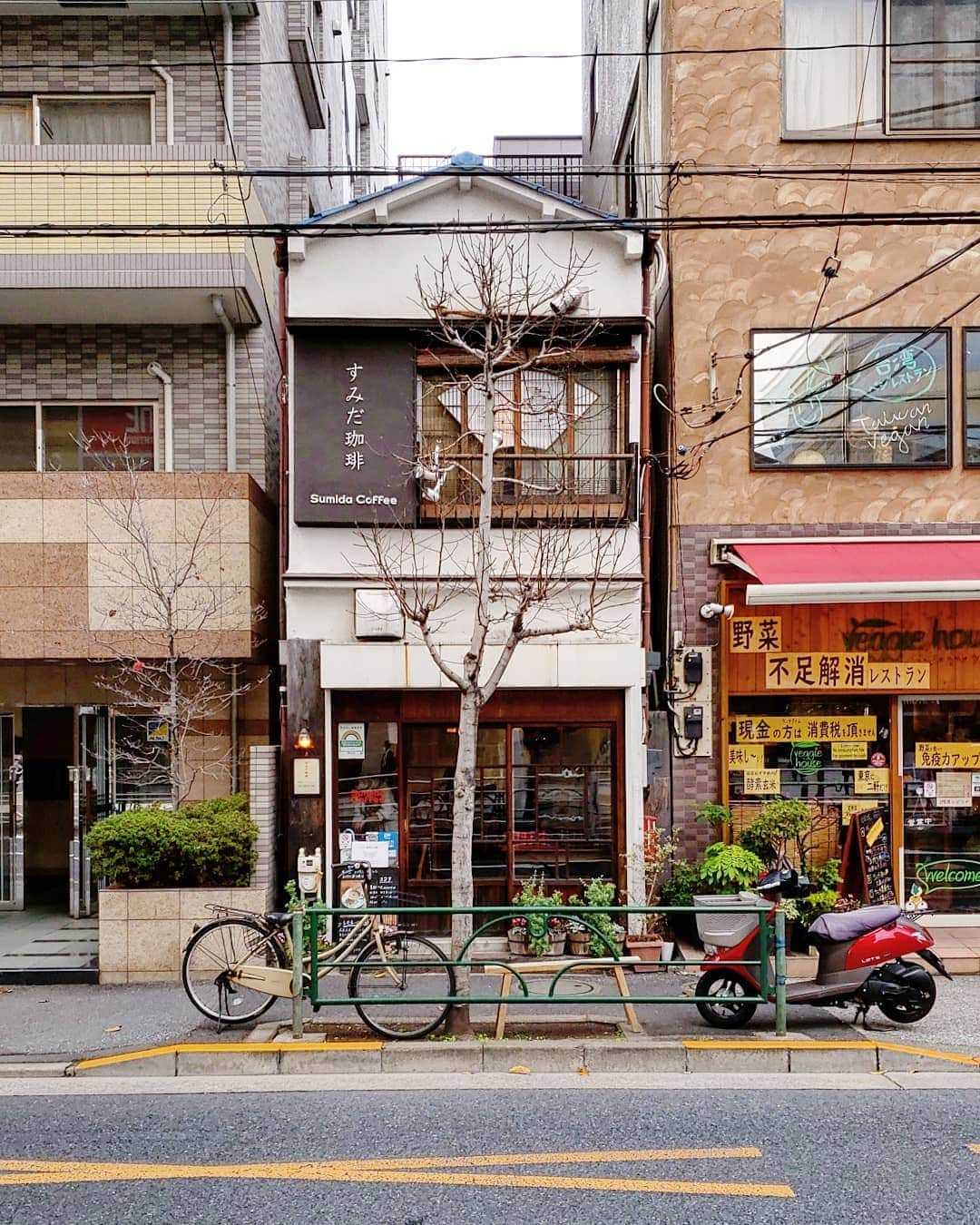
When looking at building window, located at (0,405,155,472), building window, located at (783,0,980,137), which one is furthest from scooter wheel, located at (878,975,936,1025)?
building window, located at (0,405,155,472)

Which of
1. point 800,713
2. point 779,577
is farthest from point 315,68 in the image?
point 800,713

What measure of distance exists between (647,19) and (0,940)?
1419 centimetres

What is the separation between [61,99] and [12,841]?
9675mm

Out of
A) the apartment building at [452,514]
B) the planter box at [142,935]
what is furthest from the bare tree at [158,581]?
the planter box at [142,935]

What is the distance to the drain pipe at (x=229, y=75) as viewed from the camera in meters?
11.7

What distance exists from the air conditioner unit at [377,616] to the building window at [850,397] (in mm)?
4616

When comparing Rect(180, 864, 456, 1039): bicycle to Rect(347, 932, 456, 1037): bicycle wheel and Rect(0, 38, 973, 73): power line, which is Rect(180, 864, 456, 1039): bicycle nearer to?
Rect(347, 932, 456, 1037): bicycle wheel

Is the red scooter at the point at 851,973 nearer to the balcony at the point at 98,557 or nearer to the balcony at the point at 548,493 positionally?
the balcony at the point at 548,493

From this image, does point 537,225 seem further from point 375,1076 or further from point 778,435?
point 375,1076

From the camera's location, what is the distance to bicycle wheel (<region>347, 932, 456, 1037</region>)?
7258mm

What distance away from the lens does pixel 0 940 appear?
1023 cm

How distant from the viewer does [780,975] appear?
7188 millimetres

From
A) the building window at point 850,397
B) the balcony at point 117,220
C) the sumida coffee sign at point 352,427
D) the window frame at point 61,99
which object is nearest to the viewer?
the sumida coffee sign at point 352,427

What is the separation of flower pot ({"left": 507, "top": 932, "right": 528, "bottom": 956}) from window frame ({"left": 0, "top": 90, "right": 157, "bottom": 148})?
1080 centimetres
